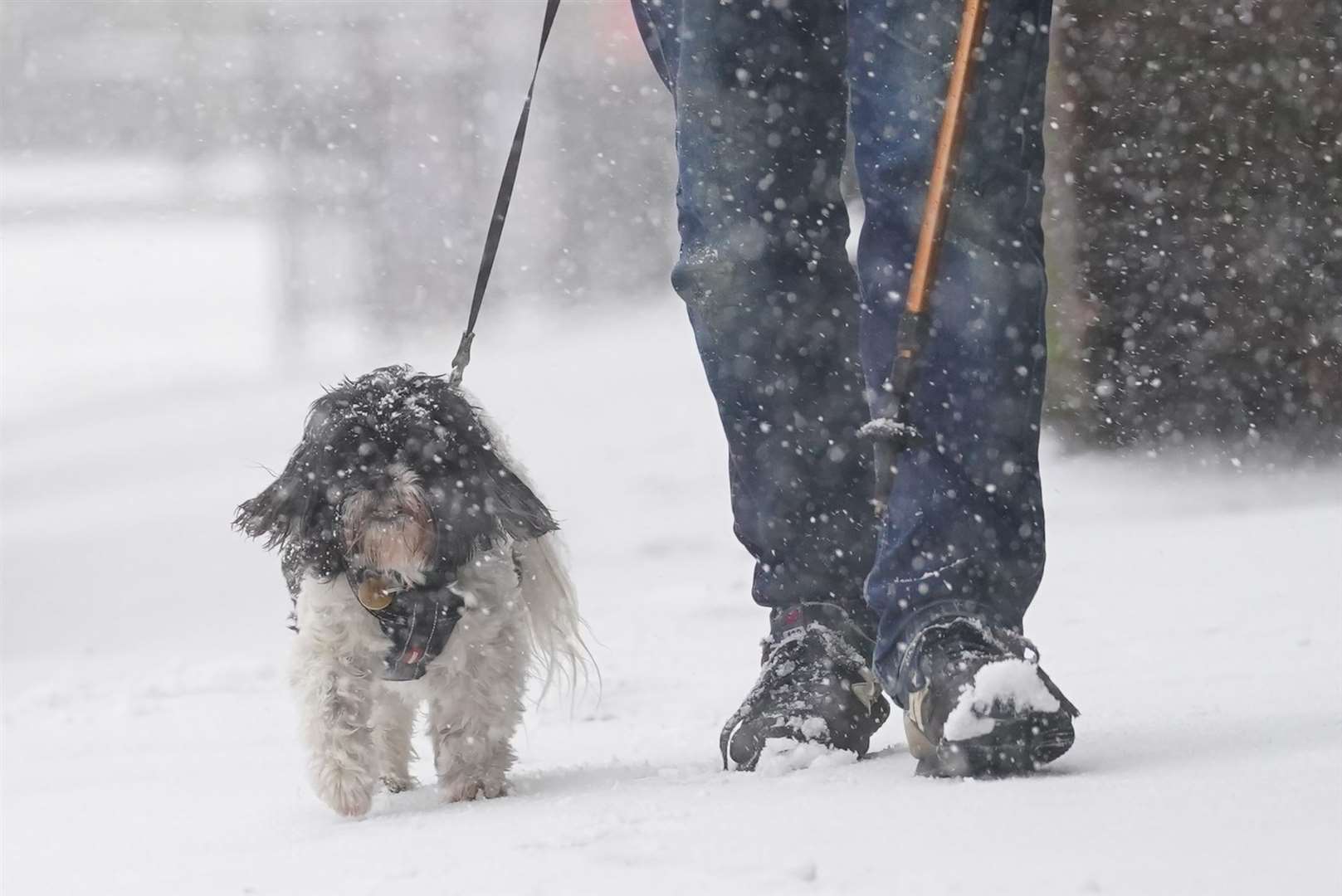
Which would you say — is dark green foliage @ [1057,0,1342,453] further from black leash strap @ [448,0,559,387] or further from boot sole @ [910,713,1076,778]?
boot sole @ [910,713,1076,778]

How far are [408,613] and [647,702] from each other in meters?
1.12

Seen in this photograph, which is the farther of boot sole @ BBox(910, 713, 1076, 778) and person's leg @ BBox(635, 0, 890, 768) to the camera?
person's leg @ BBox(635, 0, 890, 768)

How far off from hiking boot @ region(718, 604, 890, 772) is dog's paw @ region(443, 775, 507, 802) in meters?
0.48

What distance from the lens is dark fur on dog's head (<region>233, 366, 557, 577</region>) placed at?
101 inches

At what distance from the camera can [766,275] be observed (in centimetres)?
245

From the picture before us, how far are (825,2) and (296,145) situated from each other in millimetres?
13371

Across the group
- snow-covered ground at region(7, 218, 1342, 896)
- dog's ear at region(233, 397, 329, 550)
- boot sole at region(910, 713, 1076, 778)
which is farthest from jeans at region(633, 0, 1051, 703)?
dog's ear at region(233, 397, 329, 550)

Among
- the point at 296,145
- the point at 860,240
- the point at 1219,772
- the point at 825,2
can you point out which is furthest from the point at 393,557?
the point at 296,145

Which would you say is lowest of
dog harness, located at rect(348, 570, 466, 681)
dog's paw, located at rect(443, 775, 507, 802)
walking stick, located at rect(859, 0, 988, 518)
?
dog's paw, located at rect(443, 775, 507, 802)

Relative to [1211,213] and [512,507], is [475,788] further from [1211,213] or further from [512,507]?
[1211,213]

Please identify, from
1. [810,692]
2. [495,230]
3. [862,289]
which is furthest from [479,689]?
[862,289]

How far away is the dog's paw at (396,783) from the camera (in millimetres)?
2977

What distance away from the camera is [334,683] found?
8.75 feet

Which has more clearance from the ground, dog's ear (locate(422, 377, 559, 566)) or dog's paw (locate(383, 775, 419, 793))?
dog's ear (locate(422, 377, 559, 566))
